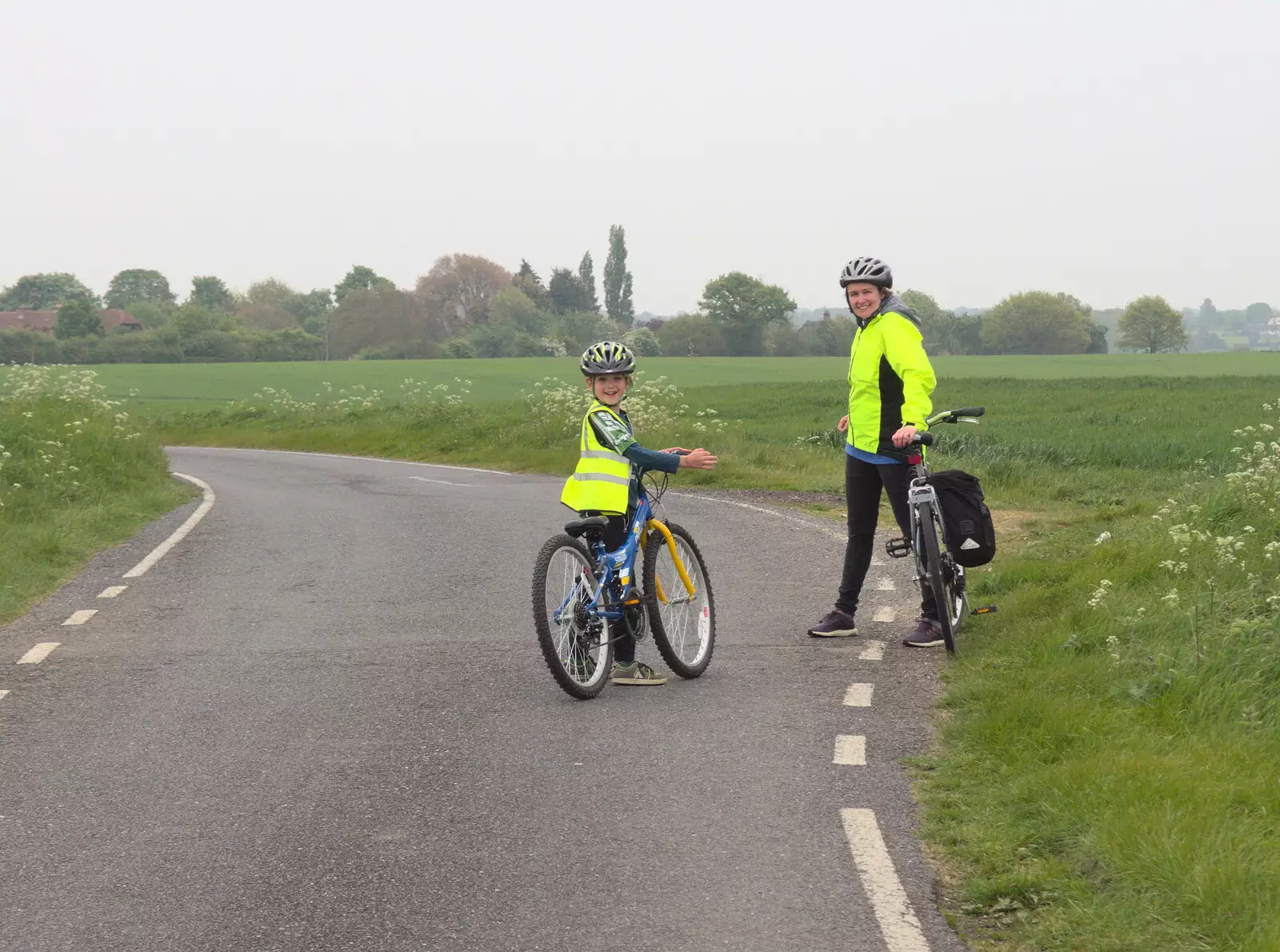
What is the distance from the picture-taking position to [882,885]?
4535 mm

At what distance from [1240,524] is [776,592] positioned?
10.9ft

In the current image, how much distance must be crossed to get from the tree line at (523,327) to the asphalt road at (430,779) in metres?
88.5

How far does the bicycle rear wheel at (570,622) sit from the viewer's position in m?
6.71

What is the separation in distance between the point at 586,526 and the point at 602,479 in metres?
0.26

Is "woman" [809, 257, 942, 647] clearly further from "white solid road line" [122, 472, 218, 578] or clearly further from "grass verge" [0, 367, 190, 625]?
"white solid road line" [122, 472, 218, 578]

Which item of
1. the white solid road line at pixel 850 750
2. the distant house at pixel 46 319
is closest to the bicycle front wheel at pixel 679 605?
the white solid road line at pixel 850 750

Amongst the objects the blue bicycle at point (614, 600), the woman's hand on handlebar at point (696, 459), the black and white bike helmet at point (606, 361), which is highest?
the black and white bike helmet at point (606, 361)

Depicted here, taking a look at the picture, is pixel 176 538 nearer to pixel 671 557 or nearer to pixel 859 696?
pixel 671 557

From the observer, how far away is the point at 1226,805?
4871mm

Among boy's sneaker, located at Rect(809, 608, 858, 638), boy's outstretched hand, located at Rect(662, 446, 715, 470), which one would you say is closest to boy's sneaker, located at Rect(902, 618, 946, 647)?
boy's sneaker, located at Rect(809, 608, 858, 638)

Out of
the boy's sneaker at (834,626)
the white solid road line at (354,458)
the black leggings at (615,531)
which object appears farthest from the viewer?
the white solid road line at (354,458)

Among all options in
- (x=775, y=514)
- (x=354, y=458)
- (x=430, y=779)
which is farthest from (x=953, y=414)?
(x=354, y=458)

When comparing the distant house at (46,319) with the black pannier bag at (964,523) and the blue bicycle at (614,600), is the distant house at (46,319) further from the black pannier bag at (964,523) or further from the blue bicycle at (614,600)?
the black pannier bag at (964,523)

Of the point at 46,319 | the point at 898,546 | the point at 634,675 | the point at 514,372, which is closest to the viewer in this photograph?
the point at 634,675
